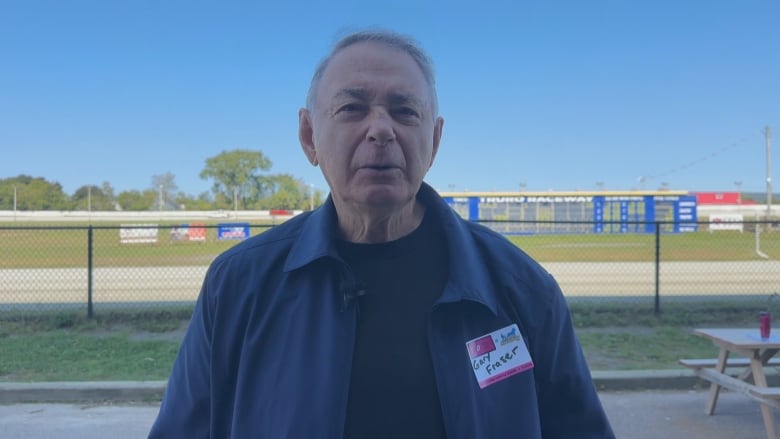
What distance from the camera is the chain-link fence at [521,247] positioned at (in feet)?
36.9

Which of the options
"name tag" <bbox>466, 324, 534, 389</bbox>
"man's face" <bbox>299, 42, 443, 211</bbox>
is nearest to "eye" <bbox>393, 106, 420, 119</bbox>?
"man's face" <bbox>299, 42, 443, 211</bbox>

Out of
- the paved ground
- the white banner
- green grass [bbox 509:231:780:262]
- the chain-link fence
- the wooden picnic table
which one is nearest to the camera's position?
the wooden picnic table

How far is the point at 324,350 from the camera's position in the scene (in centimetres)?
153

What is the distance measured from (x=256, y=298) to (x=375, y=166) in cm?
45

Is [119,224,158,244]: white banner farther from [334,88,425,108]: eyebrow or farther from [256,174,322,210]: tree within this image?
[256,174,322,210]: tree

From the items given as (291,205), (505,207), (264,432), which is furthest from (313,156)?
(291,205)

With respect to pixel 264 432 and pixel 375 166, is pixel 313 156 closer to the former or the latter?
pixel 375 166

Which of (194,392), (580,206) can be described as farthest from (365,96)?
(580,206)

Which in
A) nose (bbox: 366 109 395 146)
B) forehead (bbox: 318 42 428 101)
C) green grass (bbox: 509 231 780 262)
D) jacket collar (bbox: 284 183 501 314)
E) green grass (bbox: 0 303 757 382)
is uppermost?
forehead (bbox: 318 42 428 101)

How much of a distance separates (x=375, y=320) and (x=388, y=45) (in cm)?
72

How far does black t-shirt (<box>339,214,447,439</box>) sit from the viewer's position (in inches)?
60.1

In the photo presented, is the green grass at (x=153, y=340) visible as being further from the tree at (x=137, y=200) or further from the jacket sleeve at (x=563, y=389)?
the tree at (x=137, y=200)

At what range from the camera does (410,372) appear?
156 cm

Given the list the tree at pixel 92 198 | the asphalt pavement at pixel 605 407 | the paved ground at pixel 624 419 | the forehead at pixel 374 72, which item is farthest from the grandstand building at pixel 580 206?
the tree at pixel 92 198
